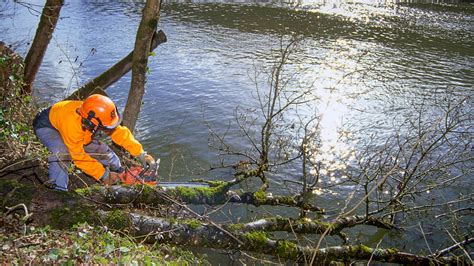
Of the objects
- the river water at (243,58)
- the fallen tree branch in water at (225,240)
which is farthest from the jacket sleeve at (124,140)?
the river water at (243,58)

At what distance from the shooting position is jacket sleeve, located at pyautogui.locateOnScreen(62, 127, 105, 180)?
493 cm

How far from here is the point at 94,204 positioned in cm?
450

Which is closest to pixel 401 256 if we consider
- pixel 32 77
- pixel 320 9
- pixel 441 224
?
pixel 441 224

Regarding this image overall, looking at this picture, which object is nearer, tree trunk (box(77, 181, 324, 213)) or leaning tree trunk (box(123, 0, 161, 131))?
tree trunk (box(77, 181, 324, 213))

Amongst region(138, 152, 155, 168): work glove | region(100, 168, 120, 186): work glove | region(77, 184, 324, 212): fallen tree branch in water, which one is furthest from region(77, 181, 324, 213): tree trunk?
region(100, 168, 120, 186): work glove

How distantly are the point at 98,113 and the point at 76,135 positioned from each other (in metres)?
0.53

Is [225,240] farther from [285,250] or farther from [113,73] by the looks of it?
[113,73]

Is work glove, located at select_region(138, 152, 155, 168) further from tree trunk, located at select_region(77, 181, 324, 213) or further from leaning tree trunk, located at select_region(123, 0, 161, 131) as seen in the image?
leaning tree trunk, located at select_region(123, 0, 161, 131)

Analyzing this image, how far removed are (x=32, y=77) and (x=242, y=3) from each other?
60.6 ft

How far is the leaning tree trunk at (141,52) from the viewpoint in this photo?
21.9ft

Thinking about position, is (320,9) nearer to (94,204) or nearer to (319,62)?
(319,62)

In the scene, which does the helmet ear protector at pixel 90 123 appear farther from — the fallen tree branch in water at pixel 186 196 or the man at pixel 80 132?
the fallen tree branch in water at pixel 186 196

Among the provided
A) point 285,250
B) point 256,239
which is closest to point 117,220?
point 256,239

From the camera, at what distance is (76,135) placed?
4.89 metres
